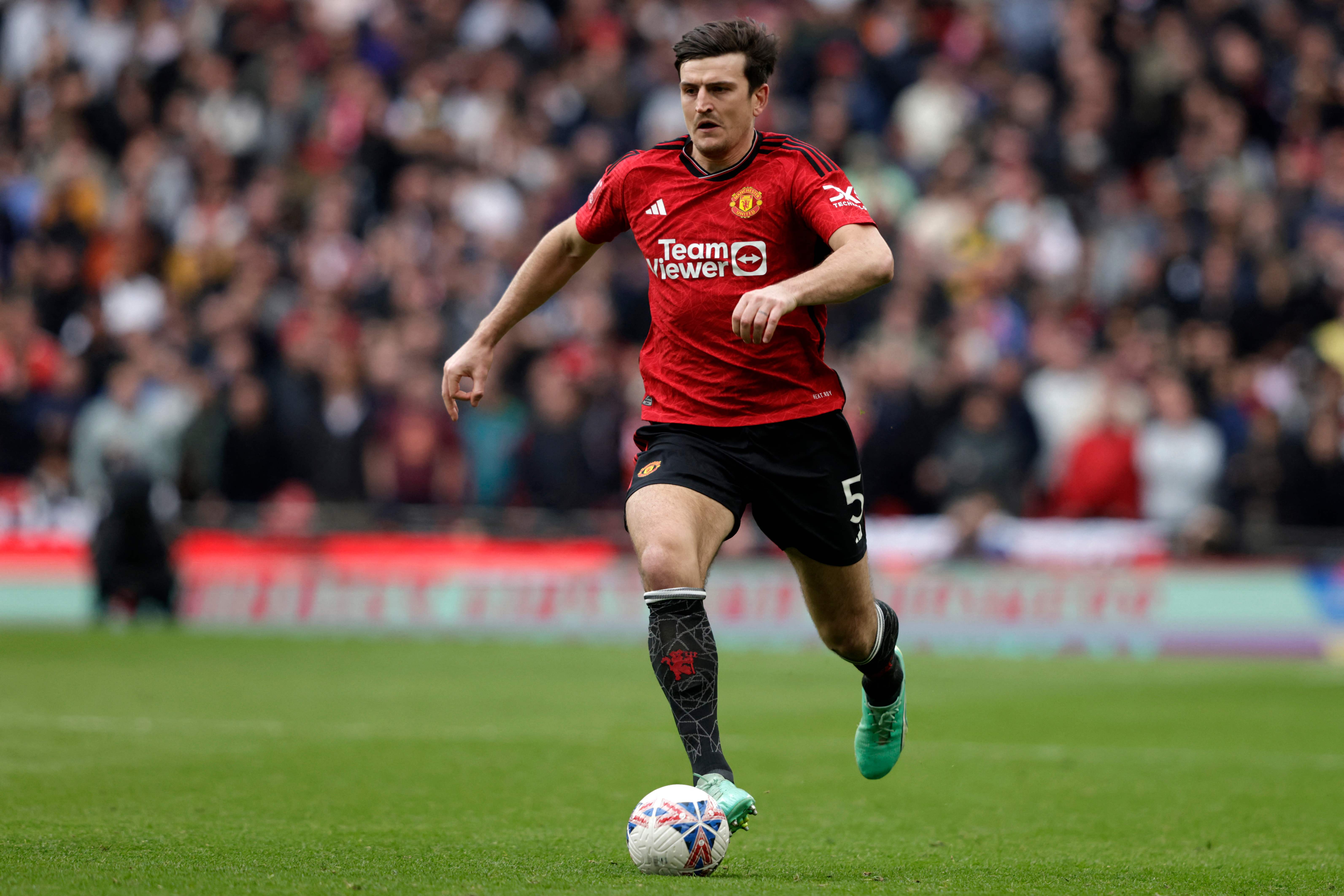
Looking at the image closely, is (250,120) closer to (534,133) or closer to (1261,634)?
(534,133)

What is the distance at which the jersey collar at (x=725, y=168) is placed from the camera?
238 inches

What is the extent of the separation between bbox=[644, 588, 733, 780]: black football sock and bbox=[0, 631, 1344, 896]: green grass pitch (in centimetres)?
38

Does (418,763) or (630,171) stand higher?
(630,171)

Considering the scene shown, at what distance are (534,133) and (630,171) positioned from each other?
14020 mm

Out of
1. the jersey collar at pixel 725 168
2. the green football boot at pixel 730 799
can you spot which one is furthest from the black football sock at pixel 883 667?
the jersey collar at pixel 725 168

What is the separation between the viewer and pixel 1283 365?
51.9 feet

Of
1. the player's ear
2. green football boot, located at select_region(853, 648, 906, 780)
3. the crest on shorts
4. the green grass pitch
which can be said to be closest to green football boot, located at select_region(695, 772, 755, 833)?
the green grass pitch

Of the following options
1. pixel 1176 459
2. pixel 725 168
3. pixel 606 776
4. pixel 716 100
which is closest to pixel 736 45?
pixel 716 100

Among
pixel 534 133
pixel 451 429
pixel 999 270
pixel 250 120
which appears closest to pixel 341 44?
pixel 250 120

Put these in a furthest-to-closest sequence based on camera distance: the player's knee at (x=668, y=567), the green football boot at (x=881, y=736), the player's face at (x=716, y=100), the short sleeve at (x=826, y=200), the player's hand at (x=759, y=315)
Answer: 1. the green football boot at (x=881, y=736)
2. the player's face at (x=716, y=100)
3. the short sleeve at (x=826, y=200)
4. the player's knee at (x=668, y=567)
5. the player's hand at (x=759, y=315)

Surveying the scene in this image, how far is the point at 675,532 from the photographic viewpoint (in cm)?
566

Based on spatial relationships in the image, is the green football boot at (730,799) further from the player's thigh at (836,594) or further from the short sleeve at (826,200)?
the short sleeve at (826,200)

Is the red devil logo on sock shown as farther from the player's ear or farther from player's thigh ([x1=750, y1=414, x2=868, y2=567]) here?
the player's ear

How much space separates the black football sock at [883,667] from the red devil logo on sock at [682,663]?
1.25 metres
